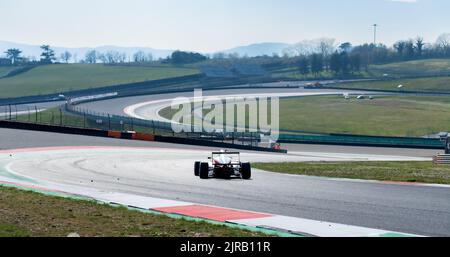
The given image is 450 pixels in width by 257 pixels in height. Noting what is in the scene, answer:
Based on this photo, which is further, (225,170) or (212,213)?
(225,170)

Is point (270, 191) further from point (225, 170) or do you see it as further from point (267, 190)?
point (225, 170)

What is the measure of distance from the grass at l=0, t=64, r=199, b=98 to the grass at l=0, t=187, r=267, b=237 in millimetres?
139966

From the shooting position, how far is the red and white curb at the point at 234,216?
14.5 metres

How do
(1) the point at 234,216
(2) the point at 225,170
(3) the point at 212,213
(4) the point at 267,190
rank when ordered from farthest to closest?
1. (2) the point at 225,170
2. (4) the point at 267,190
3. (3) the point at 212,213
4. (1) the point at 234,216

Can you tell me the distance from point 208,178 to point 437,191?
9.64 m

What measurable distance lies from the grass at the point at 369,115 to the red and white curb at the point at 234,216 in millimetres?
69174

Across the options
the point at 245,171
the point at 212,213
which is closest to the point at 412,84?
the point at 245,171

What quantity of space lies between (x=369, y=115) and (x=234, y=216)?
9024 centimetres

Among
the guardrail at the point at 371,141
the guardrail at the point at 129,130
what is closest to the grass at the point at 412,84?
the guardrail at the point at 371,141

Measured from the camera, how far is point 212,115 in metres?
107

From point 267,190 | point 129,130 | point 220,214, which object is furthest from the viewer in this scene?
point 129,130

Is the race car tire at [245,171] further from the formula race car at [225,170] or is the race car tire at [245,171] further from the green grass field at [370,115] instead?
the green grass field at [370,115]

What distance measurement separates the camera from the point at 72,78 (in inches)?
7170
